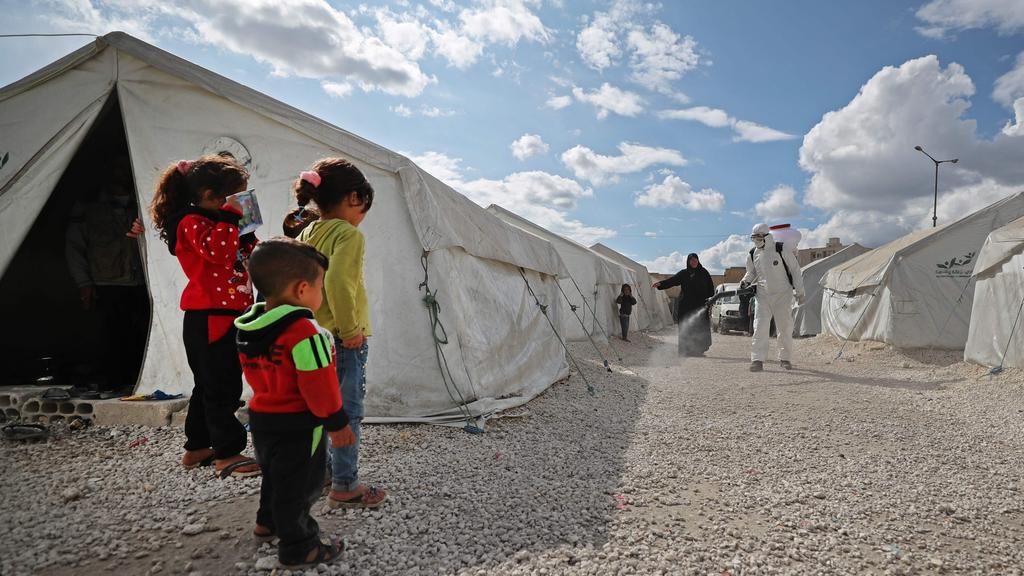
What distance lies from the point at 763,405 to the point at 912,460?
1.63 m

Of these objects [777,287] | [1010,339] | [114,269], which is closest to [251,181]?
[114,269]

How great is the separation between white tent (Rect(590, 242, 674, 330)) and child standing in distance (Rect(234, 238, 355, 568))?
15.0 metres

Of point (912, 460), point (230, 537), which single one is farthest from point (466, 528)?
point (912, 460)

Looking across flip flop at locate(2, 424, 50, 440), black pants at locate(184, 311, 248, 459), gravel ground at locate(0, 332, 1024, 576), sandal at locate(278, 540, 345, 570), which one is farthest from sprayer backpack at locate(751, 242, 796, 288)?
flip flop at locate(2, 424, 50, 440)

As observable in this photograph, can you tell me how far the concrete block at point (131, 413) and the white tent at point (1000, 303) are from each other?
8.48 m

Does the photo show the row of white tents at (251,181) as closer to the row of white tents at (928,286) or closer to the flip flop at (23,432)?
the flip flop at (23,432)

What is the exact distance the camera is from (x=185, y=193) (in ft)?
8.66

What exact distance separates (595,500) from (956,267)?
1002 centimetres

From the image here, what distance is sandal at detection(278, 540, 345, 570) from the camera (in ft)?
5.77

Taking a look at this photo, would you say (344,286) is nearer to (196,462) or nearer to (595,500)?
(196,462)

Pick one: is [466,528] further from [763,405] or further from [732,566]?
[763,405]

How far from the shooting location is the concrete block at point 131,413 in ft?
11.9

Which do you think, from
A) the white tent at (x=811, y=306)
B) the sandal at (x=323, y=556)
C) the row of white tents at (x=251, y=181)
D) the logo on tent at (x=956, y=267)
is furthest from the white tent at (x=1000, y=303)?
the sandal at (x=323, y=556)

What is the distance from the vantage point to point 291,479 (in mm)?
1720
